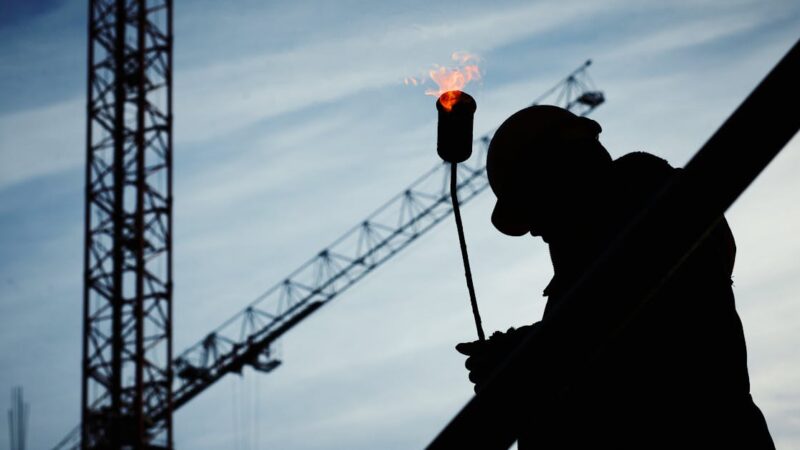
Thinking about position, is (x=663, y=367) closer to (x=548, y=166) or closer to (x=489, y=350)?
(x=489, y=350)

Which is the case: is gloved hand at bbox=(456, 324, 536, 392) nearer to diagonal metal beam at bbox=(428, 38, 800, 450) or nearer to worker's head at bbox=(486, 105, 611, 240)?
worker's head at bbox=(486, 105, 611, 240)

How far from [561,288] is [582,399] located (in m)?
0.43

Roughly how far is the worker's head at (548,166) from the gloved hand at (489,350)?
354 millimetres

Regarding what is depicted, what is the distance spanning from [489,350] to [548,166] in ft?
1.70

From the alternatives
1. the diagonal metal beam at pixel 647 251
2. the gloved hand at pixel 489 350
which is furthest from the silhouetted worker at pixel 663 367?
the diagonal metal beam at pixel 647 251

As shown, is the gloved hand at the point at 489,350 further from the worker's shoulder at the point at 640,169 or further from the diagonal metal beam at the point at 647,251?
the diagonal metal beam at the point at 647,251

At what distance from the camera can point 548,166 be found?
6.98ft

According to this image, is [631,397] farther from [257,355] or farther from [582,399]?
[257,355]

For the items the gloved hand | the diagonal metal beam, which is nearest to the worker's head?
the gloved hand

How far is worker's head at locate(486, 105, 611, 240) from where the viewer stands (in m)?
2.08

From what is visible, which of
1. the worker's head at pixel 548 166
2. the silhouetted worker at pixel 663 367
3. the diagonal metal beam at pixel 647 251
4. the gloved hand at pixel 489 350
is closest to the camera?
the diagonal metal beam at pixel 647 251

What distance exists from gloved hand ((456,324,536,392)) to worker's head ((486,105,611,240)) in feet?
1.16

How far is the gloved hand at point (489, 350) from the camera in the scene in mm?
1827

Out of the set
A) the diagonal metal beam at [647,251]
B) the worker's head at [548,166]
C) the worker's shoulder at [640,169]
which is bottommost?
the diagonal metal beam at [647,251]
